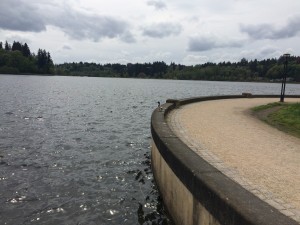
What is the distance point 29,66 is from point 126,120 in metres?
156

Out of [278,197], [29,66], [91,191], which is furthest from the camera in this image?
[29,66]

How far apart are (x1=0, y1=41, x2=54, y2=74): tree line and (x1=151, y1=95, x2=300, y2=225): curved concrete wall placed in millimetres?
168903

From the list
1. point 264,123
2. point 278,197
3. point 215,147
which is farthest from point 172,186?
point 264,123

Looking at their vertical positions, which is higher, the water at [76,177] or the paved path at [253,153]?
the paved path at [253,153]

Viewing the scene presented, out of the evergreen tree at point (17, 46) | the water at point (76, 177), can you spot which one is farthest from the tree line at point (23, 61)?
the water at point (76, 177)

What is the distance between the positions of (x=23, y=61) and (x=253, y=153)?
173 metres

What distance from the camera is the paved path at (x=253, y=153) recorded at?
618cm

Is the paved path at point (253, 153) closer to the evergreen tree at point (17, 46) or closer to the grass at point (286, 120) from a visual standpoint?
the grass at point (286, 120)

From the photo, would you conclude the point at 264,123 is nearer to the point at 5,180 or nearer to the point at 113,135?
the point at 113,135

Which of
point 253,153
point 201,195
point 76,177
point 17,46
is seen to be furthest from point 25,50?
point 201,195

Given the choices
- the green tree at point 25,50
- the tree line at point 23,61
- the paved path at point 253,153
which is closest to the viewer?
the paved path at point 253,153

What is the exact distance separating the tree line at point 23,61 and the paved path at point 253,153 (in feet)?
540

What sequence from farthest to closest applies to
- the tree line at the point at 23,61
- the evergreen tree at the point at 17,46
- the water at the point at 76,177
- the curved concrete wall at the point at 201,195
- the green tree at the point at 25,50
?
the evergreen tree at the point at 17,46 < the green tree at the point at 25,50 < the tree line at the point at 23,61 < the water at the point at 76,177 < the curved concrete wall at the point at 201,195

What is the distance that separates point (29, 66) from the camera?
170 metres
